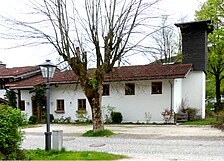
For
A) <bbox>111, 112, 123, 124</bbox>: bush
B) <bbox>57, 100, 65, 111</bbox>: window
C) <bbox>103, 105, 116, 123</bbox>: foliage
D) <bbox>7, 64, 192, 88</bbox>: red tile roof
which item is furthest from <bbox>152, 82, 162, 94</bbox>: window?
<bbox>57, 100, 65, 111</bbox>: window

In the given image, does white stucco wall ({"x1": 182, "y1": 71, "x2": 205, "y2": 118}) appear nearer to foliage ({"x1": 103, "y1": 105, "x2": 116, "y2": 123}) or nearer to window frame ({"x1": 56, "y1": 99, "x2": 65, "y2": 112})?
foliage ({"x1": 103, "y1": 105, "x2": 116, "y2": 123})

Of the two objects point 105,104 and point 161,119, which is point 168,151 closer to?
point 161,119

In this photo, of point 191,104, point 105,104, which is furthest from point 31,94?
point 191,104

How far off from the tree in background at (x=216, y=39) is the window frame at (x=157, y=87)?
6.79 metres

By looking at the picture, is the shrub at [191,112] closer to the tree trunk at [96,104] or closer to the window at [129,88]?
the window at [129,88]

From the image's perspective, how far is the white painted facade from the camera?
75.6 feet

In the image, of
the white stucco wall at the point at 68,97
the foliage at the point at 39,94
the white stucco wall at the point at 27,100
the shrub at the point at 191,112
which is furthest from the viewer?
the white stucco wall at the point at 27,100

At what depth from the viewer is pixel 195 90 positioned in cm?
2517

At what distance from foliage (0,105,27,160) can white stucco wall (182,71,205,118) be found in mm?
18921

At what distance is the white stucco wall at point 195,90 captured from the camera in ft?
81.8

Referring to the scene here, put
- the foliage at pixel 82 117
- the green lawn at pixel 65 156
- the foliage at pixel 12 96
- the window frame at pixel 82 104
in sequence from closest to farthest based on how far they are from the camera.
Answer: the green lawn at pixel 65 156
the foliage at pixel 82 117
the window frame at pixel 82 104
the foliage at pixel 12 96

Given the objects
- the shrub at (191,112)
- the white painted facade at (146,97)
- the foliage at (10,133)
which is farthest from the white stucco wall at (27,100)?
the foliage at (10,133)

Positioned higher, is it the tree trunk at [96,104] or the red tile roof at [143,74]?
the red tile roof at [143,74]

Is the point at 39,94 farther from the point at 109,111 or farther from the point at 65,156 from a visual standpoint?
the point at 65,156
